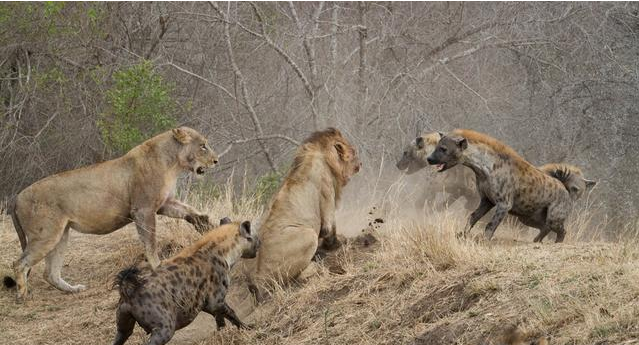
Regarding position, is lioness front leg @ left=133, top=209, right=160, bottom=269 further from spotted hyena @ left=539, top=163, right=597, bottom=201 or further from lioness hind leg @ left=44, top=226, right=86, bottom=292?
spotted hyena @ left=539, top=163, right=597, bottom=201

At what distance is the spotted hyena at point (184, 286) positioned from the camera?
7562mm

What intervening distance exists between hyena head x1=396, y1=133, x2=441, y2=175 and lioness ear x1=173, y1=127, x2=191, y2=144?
10.9 feet

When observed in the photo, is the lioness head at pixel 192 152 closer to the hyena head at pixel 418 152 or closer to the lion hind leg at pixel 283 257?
the lion hind leg at pixel 283 257

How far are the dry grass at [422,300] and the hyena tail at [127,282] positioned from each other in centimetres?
104

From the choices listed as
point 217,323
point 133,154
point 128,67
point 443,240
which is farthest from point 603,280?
point 128,67

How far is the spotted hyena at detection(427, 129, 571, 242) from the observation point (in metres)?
10.2

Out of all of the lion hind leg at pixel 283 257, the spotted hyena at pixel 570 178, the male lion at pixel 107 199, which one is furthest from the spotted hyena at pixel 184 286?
the spotted hyena at pixel 570 178

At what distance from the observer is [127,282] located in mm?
7488

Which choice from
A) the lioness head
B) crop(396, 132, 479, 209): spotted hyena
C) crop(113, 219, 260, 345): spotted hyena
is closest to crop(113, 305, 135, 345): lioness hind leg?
crop(113, 219, 260, 345): spotted hyena

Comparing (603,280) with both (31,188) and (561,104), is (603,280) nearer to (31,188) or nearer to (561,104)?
(31,188)

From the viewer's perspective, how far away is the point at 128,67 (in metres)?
17.3

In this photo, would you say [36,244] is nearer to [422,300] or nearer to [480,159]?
[480,159]

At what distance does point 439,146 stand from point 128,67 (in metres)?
8.29

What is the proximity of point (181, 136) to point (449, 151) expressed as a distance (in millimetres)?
2797
